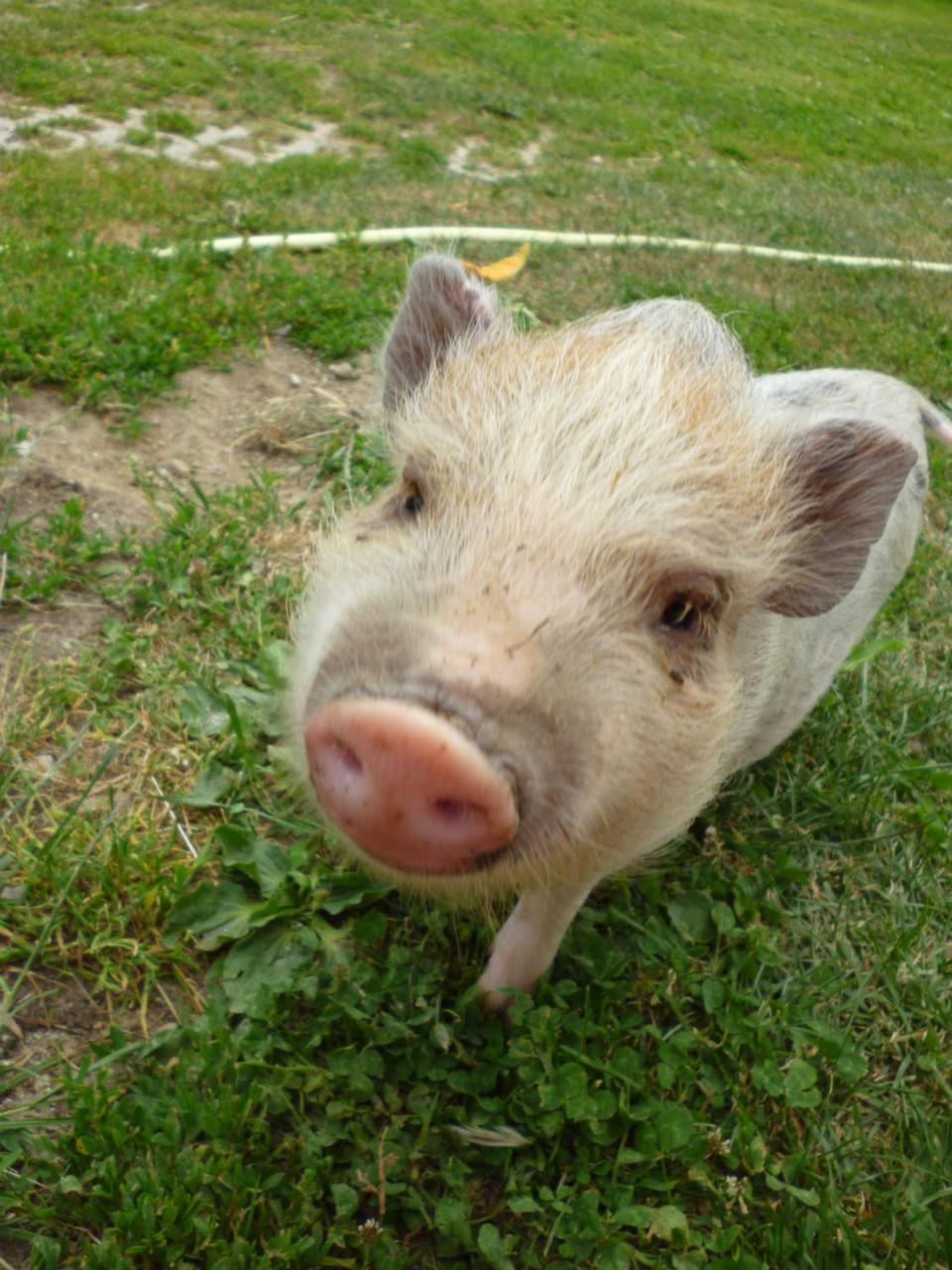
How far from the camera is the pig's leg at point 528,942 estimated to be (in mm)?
1958

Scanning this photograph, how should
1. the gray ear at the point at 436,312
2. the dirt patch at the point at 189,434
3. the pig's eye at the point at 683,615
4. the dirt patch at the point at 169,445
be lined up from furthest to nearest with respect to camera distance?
the dirt patch at the point at 189,434 → the dirt patch at the point at 169,445 → the gray ear at the point at 436,312 → the pig's eye at the point at 683,615

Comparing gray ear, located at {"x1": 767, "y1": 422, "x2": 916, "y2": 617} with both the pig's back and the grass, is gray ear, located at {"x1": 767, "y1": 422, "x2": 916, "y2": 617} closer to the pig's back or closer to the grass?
the pig's back

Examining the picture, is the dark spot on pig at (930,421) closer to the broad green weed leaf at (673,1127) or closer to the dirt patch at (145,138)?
the broad green weed leaf at (673,1127)

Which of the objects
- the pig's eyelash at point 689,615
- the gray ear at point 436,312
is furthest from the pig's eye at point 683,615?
the gray ear at point 436,312

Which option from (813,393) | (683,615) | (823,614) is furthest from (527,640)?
(813,393)

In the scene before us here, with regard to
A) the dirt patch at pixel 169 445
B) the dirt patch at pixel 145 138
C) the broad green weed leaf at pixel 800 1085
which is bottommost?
the broad green weed leaf at pixel 800 1085

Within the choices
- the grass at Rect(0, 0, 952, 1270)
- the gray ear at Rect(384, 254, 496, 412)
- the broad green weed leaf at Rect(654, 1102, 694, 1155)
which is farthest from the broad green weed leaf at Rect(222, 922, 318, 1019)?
the gray ear at Rect(384, 254, 496, 412)

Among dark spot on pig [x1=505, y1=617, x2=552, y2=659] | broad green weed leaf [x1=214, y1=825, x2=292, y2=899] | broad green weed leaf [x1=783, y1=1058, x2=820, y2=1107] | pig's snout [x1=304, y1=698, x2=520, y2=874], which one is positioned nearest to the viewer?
pig's snout [x1=304, y1=698, x2=520, y2=874]

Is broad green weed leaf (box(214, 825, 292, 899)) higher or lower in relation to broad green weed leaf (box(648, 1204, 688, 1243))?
higher

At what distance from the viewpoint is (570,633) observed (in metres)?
1.47

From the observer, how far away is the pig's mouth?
123cm

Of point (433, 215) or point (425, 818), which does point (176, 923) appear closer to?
point (425, 818)

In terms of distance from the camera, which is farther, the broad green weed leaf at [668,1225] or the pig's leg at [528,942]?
the pig's leg at [528,942]

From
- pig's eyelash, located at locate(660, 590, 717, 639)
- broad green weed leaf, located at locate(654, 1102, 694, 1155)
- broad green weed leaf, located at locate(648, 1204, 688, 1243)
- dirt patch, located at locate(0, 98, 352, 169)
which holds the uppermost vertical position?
pig's eyelash, located at locate(660, 590, 717, 639)
